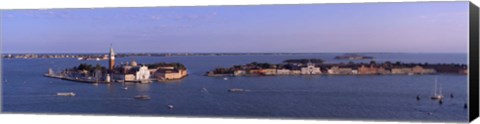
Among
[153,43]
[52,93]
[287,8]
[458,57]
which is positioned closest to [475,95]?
[458,57]

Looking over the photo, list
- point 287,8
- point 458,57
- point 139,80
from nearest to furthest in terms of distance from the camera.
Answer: point 458,57
point 287,8
point 139,80

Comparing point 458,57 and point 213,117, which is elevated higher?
point 458,57

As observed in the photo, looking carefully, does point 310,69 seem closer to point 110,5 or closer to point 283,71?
point 283,71

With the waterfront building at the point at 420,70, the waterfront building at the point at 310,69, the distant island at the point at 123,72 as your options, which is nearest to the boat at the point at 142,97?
the distant island at the point at 123,72

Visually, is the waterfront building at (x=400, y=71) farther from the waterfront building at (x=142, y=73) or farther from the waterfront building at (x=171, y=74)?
the waterfront building at (x=142, y=73)

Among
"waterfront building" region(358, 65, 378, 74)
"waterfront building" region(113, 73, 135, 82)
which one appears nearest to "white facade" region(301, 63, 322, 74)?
"waterfront building" region(358, 65, 378, 74)

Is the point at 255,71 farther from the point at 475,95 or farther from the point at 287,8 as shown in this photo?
the point at 475,95
